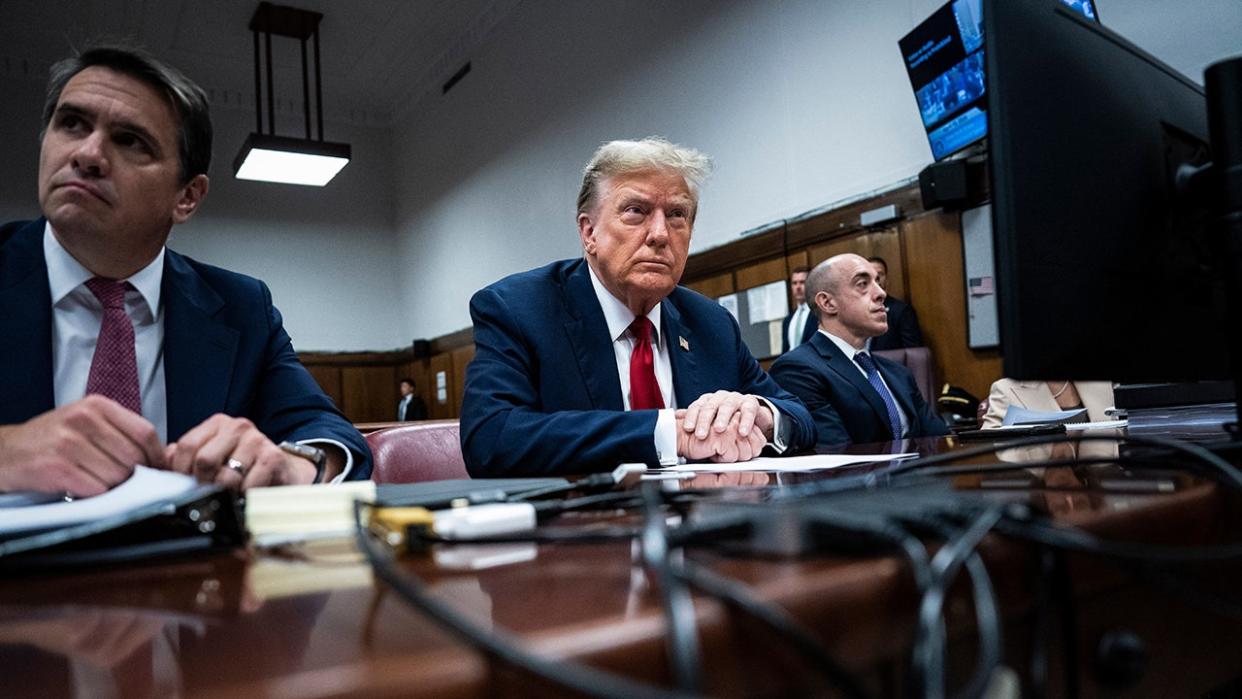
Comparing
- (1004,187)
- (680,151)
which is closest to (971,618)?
(1004,187)

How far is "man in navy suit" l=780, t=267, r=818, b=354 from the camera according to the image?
197 inches

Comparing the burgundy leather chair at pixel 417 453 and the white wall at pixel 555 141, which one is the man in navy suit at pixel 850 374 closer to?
the burgundy leather chair at pixel 417 453

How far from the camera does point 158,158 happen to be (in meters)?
1.49

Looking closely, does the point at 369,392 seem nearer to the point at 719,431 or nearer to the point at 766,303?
the point at 766,303

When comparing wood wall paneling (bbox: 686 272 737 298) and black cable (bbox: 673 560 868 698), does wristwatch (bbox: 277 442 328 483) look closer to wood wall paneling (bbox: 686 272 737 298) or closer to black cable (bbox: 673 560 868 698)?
black cable (bbox: 673 560 868 698)

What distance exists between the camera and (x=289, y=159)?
25.8 ft

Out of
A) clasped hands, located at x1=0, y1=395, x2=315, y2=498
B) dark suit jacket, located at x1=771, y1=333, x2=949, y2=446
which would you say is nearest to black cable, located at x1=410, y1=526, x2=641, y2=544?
clasped hands, located at x1=0, y1=395, x2=315, y2=498

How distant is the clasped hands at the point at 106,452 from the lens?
69 centimetres

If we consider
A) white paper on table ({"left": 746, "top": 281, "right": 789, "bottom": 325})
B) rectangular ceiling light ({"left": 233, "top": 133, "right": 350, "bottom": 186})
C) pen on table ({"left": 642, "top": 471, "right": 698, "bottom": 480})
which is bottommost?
pen on table ({"left": 642, "top": 471, "right": 698, "bottom": 480})

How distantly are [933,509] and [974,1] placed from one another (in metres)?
4.62

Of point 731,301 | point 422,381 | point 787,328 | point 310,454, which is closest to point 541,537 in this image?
point 310,454

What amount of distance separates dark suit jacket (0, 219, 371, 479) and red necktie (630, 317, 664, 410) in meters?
0.65

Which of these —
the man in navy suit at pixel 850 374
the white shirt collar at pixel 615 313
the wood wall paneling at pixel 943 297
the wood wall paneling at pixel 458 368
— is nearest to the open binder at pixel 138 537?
the white shirt collar at pixel 615 313

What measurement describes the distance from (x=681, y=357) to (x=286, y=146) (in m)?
6.71
